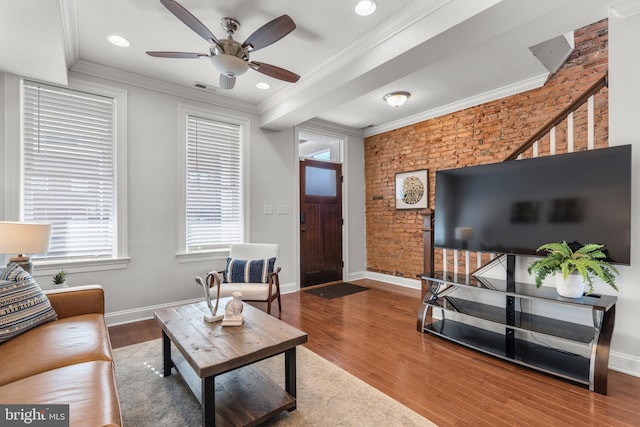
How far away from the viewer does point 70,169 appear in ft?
10.3

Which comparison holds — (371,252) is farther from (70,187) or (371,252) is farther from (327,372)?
(70,187)

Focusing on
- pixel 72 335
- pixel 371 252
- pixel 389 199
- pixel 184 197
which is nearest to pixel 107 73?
pixel 184 197

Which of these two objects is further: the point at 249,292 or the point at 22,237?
the point at 249,292

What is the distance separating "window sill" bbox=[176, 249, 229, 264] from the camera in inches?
148

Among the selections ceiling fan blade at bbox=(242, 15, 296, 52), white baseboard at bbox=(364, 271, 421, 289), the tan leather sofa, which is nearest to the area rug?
the tan leather sofa

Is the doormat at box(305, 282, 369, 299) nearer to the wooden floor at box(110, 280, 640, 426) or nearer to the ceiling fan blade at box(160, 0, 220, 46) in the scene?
the wooden floor at box(110, 280, 640, 426)

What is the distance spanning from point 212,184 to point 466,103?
12.0 ft

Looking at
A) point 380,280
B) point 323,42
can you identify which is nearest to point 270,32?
point 323,42

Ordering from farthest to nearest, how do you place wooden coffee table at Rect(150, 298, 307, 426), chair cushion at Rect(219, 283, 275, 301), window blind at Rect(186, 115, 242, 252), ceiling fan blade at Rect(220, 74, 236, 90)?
window blind at Rect(186, 115, 242, 252), chair cushion at Rect(219, 283, 275, 301), ceiling fan blade at Rect(220, 74, 236, 90), wooden coffee table at Rect(150, 298, 307, 426)

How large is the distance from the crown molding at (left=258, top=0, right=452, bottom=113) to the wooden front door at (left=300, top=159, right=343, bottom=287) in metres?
1.62

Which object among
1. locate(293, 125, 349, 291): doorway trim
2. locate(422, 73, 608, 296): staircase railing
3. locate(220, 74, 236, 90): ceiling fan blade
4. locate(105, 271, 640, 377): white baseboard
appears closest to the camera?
locate(105, 271, 640, 377): white baseboard

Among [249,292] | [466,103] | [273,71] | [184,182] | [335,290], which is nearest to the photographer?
[273,71]

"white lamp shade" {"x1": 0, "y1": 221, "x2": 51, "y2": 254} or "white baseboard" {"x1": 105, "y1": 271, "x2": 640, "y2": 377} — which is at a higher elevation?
"white lamp shade" {"x1": 0, "y1": 221, "x2": 51, "y2": 254}

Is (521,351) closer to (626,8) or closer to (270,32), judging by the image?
(626,8)
